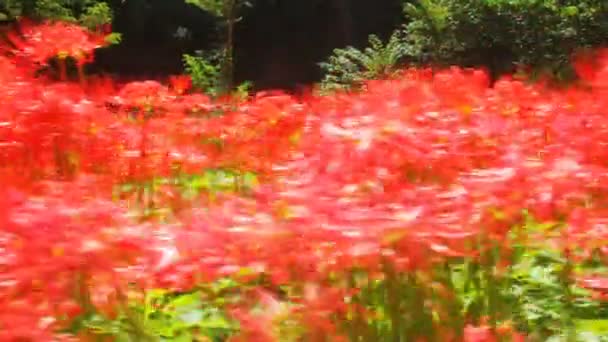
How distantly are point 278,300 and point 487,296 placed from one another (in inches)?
17.7

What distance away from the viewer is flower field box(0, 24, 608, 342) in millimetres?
1447

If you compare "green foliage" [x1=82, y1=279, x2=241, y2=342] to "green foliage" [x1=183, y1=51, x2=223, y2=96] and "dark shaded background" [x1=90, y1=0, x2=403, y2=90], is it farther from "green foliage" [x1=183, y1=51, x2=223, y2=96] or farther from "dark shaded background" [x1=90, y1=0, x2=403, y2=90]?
"dark shaded background" [x1=90, y1=0, x2=403, y2=90]

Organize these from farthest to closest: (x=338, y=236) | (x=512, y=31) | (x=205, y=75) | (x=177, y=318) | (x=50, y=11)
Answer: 1. (x=205, y=75)
2. (x=512, y=31)
3. (x=50, y=11)
4. (x=177, y=318)
5. (x=338, y=236)

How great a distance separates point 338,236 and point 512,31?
7.20 metres

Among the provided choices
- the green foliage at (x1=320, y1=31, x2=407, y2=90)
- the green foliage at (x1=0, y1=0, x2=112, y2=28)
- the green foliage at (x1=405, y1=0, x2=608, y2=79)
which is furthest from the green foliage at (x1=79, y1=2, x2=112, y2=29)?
the green foliage at (x1=405, y1=0, x2=608, y2=79)

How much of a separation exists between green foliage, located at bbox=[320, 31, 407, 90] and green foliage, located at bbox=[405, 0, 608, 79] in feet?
1.45

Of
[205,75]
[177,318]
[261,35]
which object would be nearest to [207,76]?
[205,75]

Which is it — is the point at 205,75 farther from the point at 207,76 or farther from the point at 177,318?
the point at 177,318

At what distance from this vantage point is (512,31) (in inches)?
324

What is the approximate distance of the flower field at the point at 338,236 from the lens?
1447 mm

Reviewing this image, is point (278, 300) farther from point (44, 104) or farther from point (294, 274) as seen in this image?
point (44, 104)

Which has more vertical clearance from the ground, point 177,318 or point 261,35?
point 177,318

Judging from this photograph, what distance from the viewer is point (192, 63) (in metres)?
9.02

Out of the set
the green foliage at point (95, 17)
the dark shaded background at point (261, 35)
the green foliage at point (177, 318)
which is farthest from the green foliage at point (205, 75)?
the green foliage at point (177, 318)
